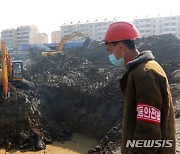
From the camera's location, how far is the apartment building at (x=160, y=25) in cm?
7138

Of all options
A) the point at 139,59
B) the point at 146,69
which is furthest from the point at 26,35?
the point at 146,69

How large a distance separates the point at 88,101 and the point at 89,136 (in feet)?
8.88

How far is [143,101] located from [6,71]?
49.6ft

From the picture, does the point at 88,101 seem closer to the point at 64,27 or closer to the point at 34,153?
the point at 34,153

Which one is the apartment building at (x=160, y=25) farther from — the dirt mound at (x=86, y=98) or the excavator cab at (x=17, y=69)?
the excavator cab at (x=17, y=69)

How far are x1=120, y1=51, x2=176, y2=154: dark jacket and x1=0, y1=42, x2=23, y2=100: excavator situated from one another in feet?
47.4

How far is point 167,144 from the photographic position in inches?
83.0

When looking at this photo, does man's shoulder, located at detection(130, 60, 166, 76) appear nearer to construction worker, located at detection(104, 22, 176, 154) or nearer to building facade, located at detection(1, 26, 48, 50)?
construction worker, located at detection(104, 22, 176, 154)

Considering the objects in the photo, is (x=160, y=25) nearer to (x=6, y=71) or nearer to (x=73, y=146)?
(x=6, y=71)

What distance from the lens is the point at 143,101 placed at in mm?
2000

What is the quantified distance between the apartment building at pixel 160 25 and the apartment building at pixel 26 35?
3150 cm

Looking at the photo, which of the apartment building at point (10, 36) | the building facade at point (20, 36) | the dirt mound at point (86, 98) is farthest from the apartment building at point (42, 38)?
the dirt mound at point (86, 98)

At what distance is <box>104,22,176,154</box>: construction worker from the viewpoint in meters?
1.98

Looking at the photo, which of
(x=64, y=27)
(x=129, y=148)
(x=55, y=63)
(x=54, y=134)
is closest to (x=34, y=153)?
(x=54, y=134)
